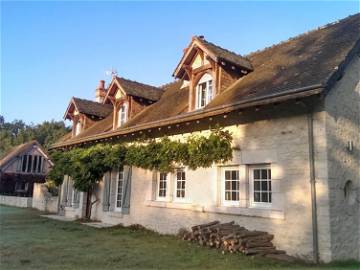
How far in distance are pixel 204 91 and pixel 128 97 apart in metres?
4.72

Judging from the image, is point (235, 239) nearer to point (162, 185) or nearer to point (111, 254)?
point (111, 254)

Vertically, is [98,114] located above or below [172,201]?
above

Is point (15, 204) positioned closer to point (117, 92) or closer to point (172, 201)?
point (117, 92)

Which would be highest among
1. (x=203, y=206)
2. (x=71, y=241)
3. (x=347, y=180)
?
(x=347, y=180)

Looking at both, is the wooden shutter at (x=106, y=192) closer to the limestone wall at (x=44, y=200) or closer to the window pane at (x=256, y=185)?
the limestone wall at (x=44, y=200)

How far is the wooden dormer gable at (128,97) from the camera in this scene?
1538cm

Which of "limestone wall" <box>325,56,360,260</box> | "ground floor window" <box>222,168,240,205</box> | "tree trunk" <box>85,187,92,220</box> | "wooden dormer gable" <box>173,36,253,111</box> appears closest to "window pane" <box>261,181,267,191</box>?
"ground floor window" <box>222,168,240,205</box>

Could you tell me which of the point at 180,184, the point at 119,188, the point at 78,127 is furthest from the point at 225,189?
the point at 78,127

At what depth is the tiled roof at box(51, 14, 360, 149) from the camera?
27.0 ft

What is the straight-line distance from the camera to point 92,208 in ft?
51.6

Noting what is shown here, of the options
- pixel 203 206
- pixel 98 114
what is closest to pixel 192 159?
pixel 203 206

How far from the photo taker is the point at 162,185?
12398 millimetres

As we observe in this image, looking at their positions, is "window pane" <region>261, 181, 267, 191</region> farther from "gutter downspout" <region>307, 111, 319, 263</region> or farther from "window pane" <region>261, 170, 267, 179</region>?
"gutter downspout" <region>307, 111, 319, 263</region>

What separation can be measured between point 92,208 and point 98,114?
236 inches
